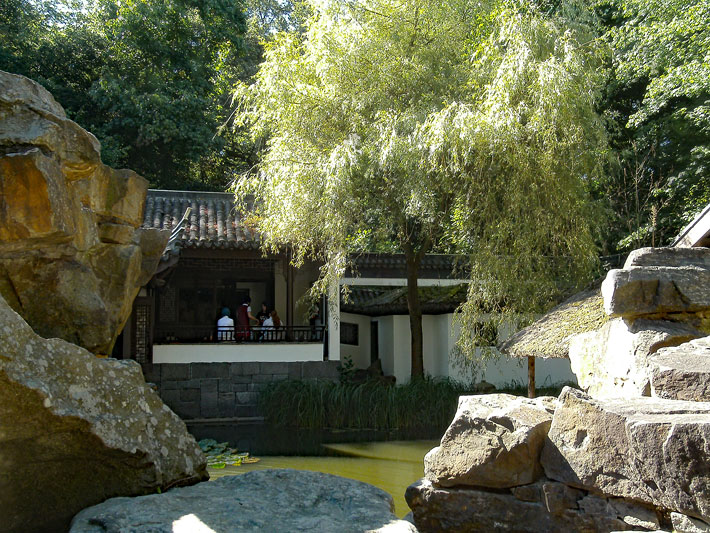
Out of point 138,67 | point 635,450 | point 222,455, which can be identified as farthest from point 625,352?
point 138,67

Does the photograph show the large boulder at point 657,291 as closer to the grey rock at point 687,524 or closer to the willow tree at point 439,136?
the grey rock at point 687,524

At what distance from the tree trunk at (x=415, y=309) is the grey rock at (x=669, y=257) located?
7264mm

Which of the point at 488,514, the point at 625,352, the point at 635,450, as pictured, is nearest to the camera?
the point at 635,450

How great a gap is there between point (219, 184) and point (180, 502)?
1793 cm

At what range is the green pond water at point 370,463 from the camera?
7.32 m

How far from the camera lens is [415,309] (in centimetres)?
1180

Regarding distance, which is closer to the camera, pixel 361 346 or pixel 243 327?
pixel 243 327

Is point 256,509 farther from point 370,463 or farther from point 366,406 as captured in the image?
point 366,406

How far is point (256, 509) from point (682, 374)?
226 cm

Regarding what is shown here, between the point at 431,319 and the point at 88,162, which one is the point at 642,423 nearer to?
the point at 88,162

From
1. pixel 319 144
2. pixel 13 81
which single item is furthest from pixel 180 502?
pixel 319 144

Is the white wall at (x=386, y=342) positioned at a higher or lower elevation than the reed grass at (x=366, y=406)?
higher

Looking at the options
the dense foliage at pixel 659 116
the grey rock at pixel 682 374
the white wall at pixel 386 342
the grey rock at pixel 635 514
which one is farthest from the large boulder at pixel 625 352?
the white wall at pixel 386 342

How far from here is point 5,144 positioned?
4621 mm
